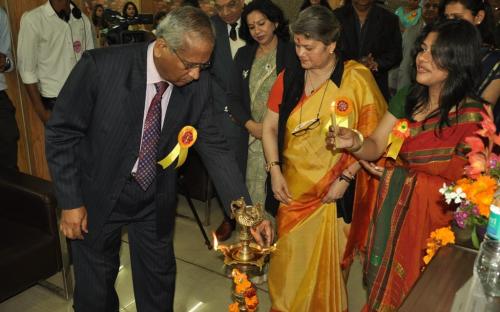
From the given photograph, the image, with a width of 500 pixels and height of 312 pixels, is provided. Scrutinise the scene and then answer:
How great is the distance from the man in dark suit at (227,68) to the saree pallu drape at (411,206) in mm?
1040

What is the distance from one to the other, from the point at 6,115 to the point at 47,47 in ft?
1.78

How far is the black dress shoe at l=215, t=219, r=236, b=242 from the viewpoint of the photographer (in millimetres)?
3361

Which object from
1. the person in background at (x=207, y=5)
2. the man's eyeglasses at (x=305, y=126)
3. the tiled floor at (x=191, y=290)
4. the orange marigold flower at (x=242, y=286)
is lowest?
the tiled floor at (x=191, y=290)

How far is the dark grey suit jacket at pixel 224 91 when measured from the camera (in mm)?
2877

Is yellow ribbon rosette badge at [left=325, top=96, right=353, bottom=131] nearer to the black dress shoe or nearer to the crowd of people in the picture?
the crowd of people

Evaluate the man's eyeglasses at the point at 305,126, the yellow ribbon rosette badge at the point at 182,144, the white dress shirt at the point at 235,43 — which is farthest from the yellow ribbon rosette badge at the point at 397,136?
the white dress shirt at the point at 235,43

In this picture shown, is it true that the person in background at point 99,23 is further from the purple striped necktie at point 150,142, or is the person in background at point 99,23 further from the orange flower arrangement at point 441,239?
the orange flower arrangement at point 441,239

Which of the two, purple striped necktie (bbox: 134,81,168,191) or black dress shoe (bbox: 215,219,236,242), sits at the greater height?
purple striped necktie (bbox: 134,81,168,191)

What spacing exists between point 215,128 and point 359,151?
23.2 inches

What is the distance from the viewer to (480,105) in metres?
1.81

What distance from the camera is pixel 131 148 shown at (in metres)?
1.79

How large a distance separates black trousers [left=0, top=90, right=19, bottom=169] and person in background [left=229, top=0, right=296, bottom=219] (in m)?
1.53

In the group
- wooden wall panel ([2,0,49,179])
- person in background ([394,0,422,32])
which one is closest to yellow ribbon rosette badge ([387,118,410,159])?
wooden wall panel ([2,0,49,179])

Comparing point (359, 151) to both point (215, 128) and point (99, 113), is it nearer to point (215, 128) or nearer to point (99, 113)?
point (215, 128)
